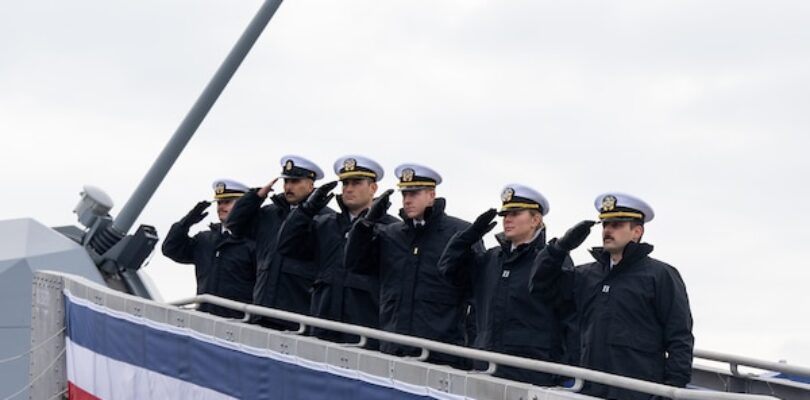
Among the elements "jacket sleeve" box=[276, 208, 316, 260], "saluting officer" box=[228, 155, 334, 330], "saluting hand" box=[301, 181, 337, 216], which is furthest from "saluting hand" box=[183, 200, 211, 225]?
"saluting hand" box=[301, 181, 337, 216]

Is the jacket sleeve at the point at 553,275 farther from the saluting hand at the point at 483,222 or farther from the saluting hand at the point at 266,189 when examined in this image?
the saluting hand at the point at 266,189

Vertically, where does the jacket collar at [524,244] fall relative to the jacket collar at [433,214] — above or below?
below

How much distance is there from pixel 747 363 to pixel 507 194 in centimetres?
153

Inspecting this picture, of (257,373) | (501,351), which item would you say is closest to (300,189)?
(257,373)

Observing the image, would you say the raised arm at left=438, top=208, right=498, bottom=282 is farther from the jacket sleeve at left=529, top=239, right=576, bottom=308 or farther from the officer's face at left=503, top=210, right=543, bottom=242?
the jacket sleeve at left=529, top=239, right=576, bottom=308

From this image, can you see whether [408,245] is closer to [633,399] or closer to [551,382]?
[551,382]

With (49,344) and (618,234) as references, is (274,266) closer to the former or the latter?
(49,344)

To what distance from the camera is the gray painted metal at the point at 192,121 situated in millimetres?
15328

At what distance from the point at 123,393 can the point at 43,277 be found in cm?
213

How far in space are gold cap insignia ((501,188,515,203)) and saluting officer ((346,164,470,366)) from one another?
2.16 ft

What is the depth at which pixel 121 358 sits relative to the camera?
423 inches

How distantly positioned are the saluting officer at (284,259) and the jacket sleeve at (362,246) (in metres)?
0.95

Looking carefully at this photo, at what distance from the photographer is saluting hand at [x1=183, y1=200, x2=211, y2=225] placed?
11.5 metres

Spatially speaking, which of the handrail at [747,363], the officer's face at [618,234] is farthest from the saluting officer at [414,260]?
the handrail at [747,363]
